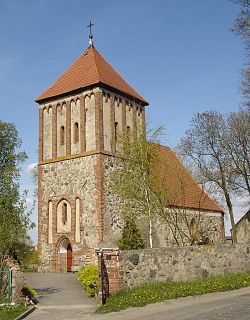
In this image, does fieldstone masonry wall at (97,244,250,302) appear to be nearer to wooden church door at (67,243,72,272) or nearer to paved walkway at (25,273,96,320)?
paved walkway at (25,273,96,320)

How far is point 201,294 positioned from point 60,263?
12284 mm

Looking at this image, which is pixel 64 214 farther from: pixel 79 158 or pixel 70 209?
pixel 79 158

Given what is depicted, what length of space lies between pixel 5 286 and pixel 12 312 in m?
1.88

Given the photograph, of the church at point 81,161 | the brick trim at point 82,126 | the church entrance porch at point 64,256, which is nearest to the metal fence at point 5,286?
the church at point 81,161

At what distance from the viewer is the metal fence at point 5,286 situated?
45.6 feet

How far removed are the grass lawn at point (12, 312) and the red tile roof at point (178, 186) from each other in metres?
12.1

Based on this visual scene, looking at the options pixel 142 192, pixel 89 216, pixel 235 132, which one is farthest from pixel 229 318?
pixel 235 132

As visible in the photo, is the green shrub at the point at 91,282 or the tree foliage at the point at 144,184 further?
the tree foliage at the point at 144,184

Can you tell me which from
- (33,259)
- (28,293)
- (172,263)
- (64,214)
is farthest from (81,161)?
(33,259)

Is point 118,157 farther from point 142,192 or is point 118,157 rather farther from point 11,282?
point 11,282

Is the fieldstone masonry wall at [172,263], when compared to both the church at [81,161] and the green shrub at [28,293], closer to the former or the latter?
the green shrub at [28,293]

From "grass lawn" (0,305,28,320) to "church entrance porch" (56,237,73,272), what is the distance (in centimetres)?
1155

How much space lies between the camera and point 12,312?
41.4 ft

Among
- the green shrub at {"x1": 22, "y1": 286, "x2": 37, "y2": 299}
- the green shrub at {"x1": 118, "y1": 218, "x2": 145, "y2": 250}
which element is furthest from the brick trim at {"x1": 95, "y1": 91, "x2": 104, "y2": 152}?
the green shrub at {"x1": 22, "y1": 286, "x2": 37, "y2": 299}
